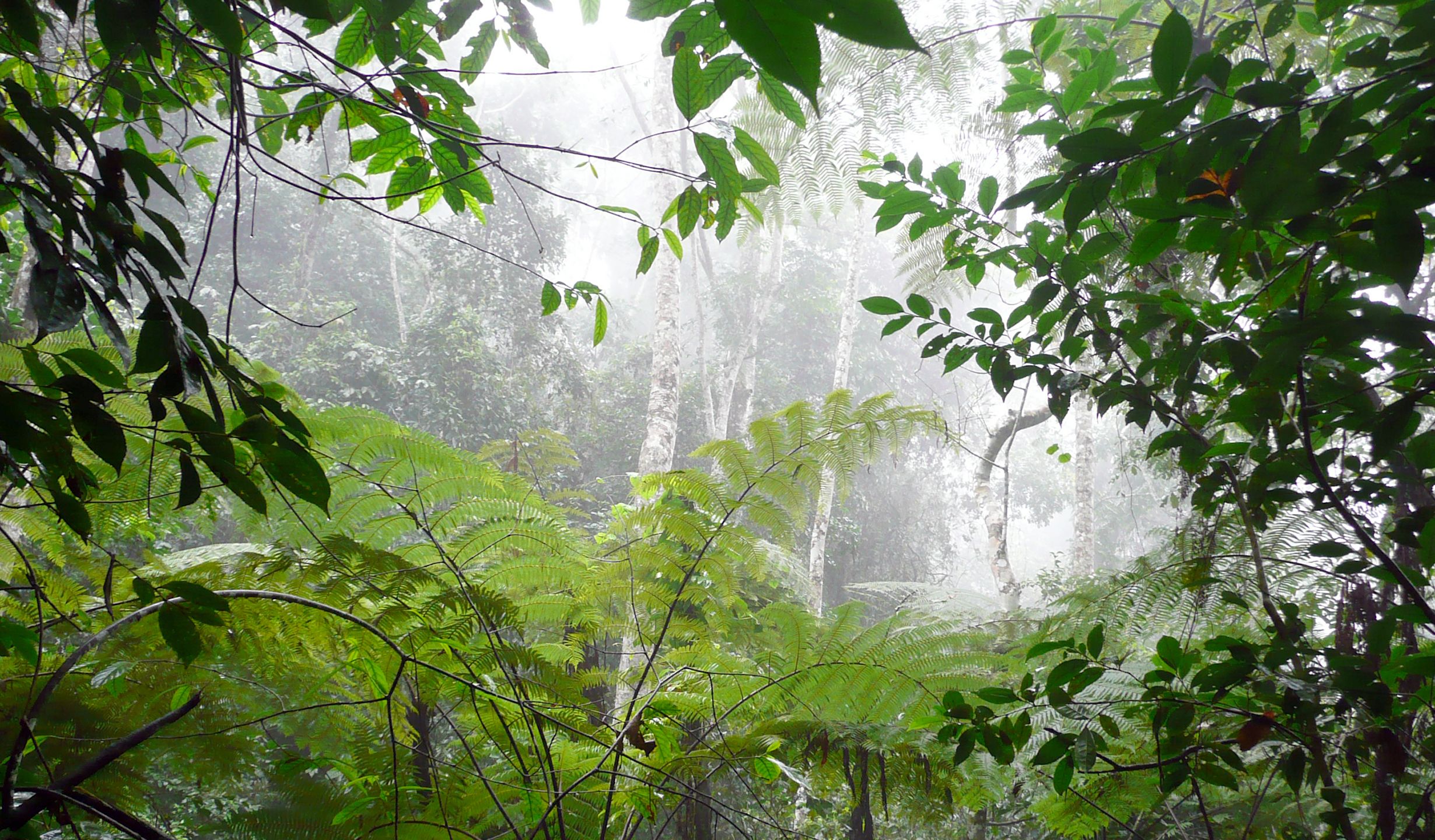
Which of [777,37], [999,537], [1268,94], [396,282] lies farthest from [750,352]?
[777,37]

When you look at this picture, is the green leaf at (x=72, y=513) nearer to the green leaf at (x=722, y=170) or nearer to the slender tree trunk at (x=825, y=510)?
the green leaf at (x=722, y=170)

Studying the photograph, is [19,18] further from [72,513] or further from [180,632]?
[180,632]

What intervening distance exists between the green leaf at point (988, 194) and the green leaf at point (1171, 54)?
17.5 inches

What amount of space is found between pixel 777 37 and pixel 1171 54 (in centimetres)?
55

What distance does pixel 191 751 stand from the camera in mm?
1599

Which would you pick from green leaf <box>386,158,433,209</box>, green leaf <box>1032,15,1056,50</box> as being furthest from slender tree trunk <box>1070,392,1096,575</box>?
green leaf <box>386,158,433,209</box>

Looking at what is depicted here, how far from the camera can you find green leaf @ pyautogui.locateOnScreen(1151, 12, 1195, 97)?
64 centimetres

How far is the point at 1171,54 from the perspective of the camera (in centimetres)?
64

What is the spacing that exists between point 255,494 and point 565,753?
4.03ft

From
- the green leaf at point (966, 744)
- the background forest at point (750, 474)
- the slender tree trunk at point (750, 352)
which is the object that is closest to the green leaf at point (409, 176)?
the background forest at point (750, 474)

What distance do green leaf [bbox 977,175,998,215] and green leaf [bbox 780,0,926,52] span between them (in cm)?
89

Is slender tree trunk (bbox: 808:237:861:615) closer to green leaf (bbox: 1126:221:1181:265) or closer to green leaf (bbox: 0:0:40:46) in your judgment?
green leaf (bbox: 1126:221:1181:265)

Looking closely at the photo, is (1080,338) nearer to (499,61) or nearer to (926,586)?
(926,586)

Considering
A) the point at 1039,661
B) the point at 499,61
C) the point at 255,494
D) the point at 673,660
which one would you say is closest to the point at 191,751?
the point at 673,660
